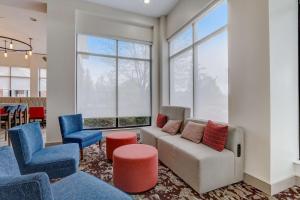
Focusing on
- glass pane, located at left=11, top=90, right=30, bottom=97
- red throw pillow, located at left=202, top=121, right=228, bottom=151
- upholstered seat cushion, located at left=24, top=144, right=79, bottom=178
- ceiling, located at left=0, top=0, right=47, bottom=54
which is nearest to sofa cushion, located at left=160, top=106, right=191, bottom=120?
red throw pillow, located at left=202, top=121, right=228, bottom=151

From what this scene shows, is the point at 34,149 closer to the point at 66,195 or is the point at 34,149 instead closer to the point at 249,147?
the point at 66,195

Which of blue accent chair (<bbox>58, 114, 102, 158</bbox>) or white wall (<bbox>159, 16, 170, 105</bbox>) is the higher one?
white wall (<bbox>159, 16, 170, 105</bbox>)

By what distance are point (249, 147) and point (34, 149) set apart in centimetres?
300

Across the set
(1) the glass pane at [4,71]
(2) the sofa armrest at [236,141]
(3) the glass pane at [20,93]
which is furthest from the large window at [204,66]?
(1) the glass pane at [4,71]

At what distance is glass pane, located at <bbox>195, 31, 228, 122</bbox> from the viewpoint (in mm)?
3117

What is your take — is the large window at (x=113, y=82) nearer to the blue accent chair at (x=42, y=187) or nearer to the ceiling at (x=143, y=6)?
the ceiling at (x=143, y=6)

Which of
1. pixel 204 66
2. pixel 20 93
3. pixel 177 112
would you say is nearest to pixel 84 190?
pixel 177 112

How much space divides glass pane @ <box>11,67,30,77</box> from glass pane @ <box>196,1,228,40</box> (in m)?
9.28

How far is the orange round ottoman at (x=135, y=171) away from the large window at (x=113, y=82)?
274 centimetres

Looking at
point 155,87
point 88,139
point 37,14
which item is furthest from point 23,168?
point 37,14

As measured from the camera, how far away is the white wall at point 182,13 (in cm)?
363

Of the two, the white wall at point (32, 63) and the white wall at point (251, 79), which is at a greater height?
the white wall at point (32, 63)

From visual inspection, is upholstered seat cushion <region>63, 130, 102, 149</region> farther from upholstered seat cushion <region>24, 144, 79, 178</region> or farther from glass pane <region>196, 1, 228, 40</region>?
glass pane <region>196, 1, 228, 40</region>

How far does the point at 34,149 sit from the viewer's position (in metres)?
2.34
